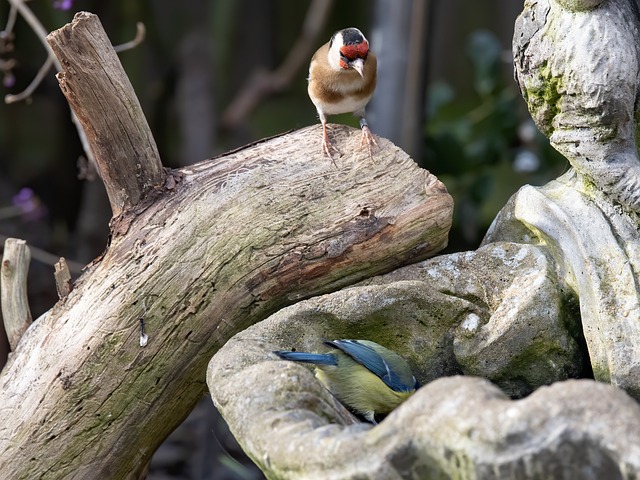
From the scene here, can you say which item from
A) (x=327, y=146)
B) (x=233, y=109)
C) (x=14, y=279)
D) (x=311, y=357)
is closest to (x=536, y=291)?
(x=311, y=357)

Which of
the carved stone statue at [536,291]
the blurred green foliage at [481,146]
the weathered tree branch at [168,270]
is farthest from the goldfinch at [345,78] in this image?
the blurred green foliage at [481,146]

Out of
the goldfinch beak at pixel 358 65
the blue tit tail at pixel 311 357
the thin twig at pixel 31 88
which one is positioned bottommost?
the blue tit tail at pixel 311 357

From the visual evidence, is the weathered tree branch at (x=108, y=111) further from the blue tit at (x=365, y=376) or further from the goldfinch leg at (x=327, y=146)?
the blue tit at (x=365, y=376)

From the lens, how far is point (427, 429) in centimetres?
159

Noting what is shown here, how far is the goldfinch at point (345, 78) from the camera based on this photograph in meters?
3.35

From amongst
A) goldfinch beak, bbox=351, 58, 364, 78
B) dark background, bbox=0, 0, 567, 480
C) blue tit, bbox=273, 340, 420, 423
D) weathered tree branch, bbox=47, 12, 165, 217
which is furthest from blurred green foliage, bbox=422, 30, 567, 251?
blue tit, bbox=273, 340, 420, 423

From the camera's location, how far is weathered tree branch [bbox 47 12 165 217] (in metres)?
2.54

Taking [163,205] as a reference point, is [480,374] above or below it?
below

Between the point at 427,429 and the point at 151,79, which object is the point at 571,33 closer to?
the point at 427,429

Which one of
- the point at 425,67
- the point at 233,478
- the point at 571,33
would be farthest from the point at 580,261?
the point at 233,478

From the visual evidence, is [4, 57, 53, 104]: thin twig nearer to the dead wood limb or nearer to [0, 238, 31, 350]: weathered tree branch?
[0, 238, 31, 350]: weathered tree branch

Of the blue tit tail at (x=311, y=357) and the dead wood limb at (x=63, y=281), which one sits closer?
the blue tit tail at (x=311, y=357)

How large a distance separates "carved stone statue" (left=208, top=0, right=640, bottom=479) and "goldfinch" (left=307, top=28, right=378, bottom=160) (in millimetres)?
882

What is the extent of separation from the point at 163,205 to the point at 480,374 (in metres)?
1.01
